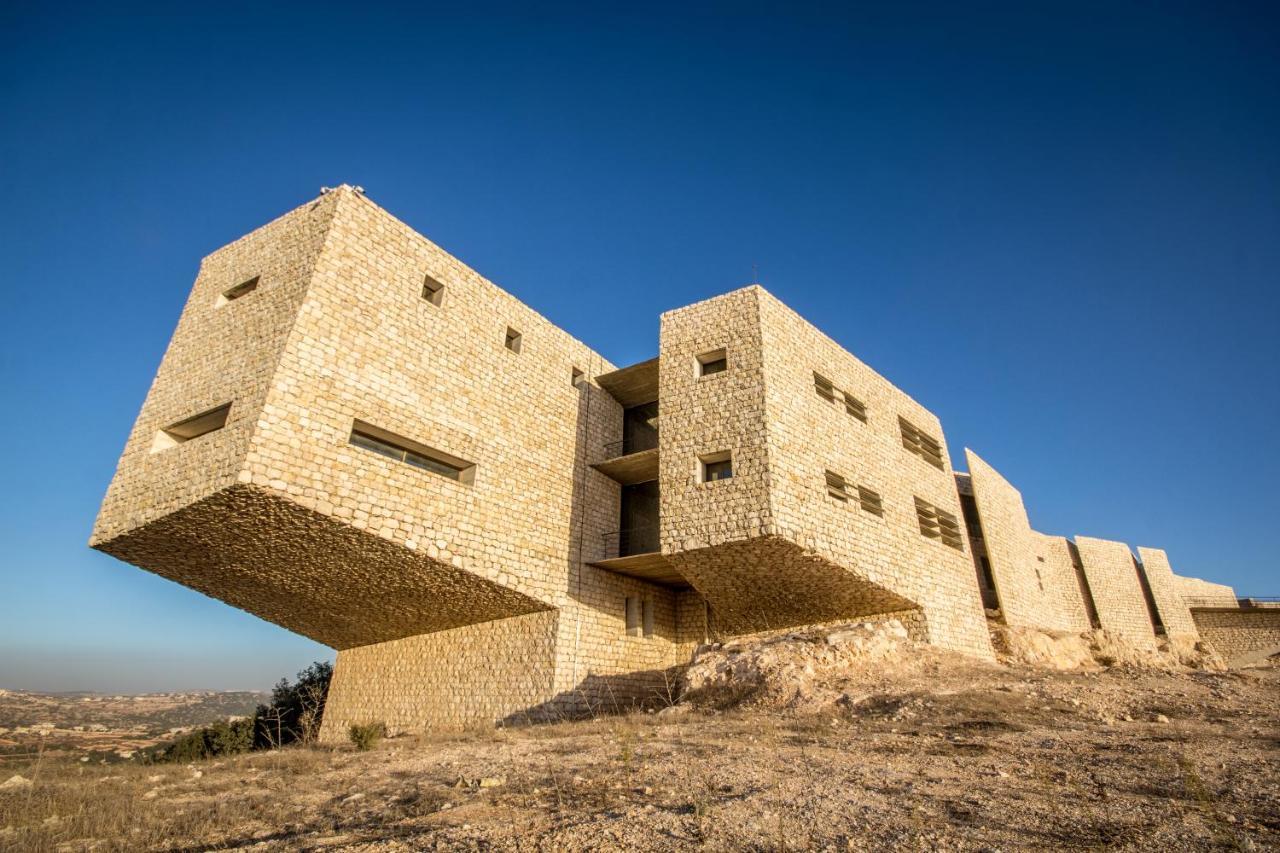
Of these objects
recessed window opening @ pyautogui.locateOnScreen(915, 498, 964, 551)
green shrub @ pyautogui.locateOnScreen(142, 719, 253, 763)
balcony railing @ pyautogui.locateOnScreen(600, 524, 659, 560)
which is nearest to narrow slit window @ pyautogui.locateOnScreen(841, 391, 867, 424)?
recessed window opening @ pyautogui.locateOnScreen(915, 498, 964, 551)

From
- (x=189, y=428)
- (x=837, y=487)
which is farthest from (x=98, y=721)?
(x=837, y=487)

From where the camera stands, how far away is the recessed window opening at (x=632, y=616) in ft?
52.2

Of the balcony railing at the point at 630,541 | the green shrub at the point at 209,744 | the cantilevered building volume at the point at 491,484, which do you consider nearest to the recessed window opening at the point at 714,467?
the cantilevered building volume at the point at 491,484

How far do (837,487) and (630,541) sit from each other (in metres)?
5.49

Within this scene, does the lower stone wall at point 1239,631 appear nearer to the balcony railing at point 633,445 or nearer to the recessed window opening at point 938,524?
the recessed window opening at point 938,524

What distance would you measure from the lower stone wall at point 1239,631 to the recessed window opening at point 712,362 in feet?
84.2

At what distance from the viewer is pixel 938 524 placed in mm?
17266

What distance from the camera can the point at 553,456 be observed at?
1538 centimetres

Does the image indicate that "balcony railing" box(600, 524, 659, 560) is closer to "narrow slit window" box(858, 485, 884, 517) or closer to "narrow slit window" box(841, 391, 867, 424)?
"narrow slit window" box(858, 485, 884, 517)

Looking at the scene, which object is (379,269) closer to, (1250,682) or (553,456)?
(553,456)

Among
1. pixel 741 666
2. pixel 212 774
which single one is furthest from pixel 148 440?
pixel 741 666

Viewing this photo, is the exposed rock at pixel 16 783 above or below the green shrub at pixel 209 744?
below

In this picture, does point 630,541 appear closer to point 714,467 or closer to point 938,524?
point 714,467

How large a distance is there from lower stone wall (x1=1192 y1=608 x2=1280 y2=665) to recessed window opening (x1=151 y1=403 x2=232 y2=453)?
1362 inches
